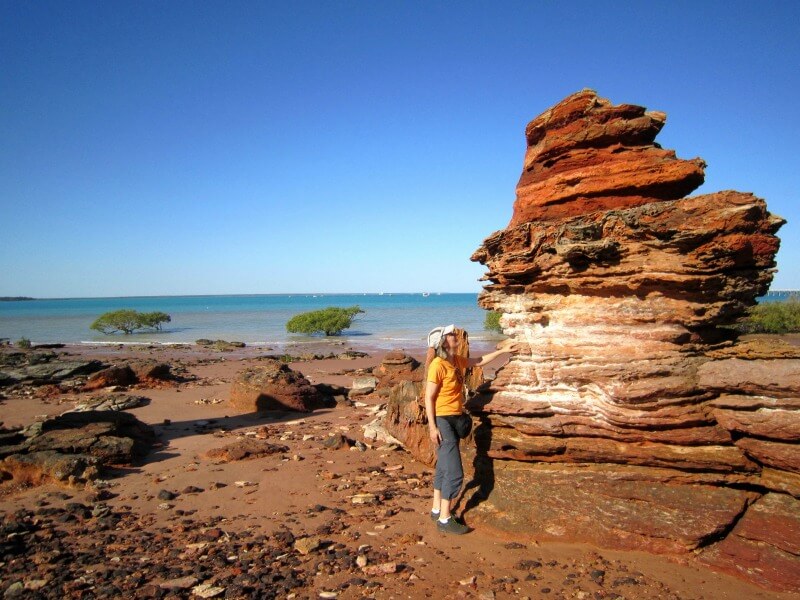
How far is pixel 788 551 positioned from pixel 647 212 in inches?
129

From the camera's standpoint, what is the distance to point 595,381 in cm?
507

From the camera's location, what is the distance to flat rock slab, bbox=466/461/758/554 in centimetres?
450

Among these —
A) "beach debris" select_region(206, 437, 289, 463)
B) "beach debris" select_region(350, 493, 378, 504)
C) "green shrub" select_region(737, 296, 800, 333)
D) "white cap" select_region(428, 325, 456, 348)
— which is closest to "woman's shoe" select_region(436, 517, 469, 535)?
"beach debris" select_region(350, 493, 378, 504)

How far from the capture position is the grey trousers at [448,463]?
17.2 feet

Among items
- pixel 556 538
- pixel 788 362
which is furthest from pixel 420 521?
pixel 788 362

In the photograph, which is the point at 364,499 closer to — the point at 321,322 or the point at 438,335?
the point at 438,335

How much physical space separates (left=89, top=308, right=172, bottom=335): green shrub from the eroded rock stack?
4333 cm

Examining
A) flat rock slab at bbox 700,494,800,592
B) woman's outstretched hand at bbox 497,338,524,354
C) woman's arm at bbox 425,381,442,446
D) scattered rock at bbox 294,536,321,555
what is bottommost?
scattered rock at bbox 294,536,321,555

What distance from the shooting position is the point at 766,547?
4230mm

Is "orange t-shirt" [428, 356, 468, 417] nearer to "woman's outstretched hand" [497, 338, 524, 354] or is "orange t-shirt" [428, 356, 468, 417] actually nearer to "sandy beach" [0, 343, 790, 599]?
"woman's outstretched hand" [497, 338, 524, 354]

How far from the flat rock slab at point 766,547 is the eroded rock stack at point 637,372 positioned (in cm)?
1

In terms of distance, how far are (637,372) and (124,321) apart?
4522 centimetres

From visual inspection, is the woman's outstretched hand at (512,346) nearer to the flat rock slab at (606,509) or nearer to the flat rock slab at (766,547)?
the flat rock slab at (606,509)

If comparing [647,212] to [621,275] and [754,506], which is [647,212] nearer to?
[621,275]
